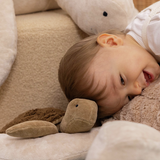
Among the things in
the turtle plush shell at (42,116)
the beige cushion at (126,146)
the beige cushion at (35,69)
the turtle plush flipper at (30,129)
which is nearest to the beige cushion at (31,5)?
the beige cushion at (35,69)

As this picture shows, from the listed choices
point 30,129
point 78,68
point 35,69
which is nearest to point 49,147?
point 30,129

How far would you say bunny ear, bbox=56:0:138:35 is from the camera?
0.95m

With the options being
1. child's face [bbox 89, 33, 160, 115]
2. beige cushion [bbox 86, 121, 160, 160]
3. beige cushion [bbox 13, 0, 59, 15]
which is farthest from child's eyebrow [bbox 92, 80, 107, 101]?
beige cushion [bbox 13, 0, 59, 15]

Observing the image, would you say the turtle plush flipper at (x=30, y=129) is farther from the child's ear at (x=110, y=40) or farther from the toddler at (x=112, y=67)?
the child's ear at (x=110, y=40)

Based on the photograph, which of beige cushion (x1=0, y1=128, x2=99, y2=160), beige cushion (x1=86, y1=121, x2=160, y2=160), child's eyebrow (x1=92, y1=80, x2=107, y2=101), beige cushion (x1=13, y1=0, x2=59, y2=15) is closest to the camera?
beige cushion (x1=86, y1=121, x2=160, y2=160)

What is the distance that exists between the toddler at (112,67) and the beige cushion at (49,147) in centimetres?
16

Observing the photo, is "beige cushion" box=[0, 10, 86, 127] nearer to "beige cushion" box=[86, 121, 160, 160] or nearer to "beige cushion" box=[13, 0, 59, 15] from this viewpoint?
"beige cushion" box=[13, 0, 59, 15]

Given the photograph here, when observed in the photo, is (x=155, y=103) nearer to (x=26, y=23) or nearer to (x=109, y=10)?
(x=109, y=10)

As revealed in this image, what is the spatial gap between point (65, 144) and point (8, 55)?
1.53 feet

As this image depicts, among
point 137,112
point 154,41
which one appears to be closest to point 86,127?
point 137,112

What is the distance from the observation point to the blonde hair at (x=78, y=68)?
769mm

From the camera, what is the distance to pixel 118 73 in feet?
2.52

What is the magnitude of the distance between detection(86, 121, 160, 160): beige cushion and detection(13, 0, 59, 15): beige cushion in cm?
101

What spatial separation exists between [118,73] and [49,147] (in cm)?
35
